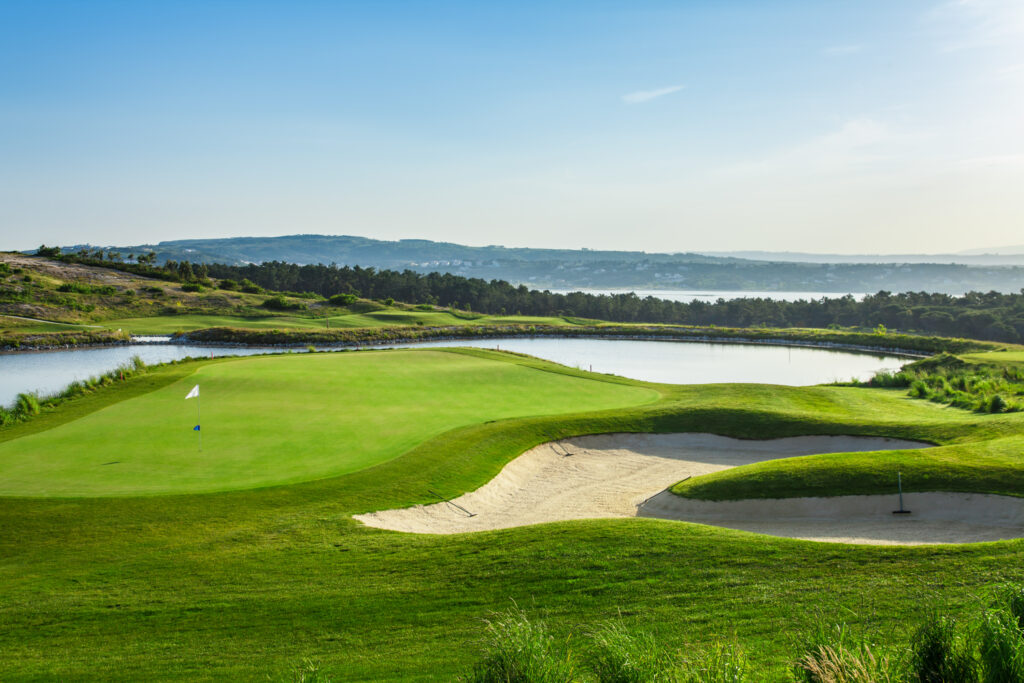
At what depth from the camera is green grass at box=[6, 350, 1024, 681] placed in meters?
7.33

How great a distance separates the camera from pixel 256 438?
17062 mm

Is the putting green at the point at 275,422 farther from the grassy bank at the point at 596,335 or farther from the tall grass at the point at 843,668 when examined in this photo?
the grassy bank at the point at 596,335

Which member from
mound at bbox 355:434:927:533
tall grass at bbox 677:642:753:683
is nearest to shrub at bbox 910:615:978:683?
tall grass at bbox 677:642:753:683

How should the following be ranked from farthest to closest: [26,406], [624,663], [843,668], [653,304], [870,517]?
[653,304] → [26,406] → [870,517] → [624,663] → [843,668]

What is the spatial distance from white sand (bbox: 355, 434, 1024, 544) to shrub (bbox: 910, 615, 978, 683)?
6.62 metres

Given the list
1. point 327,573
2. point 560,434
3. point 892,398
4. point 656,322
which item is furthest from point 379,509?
point 656,322

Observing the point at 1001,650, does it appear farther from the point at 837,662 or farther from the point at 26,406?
the point at 26,406

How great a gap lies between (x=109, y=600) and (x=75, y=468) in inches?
257

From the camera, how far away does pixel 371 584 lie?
9430mm

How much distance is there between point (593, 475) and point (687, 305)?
3626 inches

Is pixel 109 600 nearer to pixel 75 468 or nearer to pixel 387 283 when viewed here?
pixel 75 468

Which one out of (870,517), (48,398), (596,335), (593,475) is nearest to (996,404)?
(870,517)

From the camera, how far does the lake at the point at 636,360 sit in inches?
1699

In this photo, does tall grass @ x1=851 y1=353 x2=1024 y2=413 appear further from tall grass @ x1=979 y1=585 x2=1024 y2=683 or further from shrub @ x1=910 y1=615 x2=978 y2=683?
shrub @ x1=910 y1=615 x2=978 y2=683
